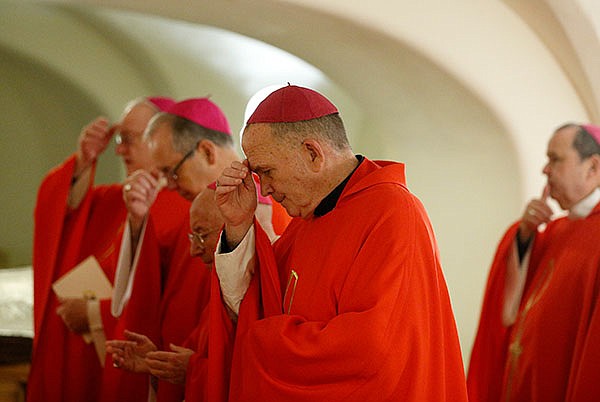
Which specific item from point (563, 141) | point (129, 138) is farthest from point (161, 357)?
point (563, 141)

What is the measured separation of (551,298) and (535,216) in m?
0.54

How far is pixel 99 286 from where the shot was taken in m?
5.05

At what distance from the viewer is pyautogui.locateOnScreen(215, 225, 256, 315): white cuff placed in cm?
344

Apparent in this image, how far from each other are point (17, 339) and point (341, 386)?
393 centimetres

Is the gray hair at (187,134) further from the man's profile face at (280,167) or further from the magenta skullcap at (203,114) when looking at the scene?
the man's profile face at (280,167)

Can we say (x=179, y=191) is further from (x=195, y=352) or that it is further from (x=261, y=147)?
(x=261, y=147)

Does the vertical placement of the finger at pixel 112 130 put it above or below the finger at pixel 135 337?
above

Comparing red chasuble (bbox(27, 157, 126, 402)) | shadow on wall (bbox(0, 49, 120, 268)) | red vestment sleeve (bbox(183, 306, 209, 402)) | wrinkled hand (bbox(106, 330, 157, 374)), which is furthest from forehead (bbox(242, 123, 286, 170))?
shadow on wall (bbox(0, 49, 120, 268))

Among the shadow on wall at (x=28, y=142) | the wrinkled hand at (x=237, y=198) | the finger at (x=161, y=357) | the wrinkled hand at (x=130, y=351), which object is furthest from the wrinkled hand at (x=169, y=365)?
the shadow on wall at (x=28, y=142)

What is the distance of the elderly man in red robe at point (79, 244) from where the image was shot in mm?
5059

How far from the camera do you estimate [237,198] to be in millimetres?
3404

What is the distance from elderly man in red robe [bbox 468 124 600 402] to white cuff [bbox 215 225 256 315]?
5.91ft

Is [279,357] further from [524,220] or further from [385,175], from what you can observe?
[524,220]

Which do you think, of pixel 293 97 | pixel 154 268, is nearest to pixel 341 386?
pixel 293 97
